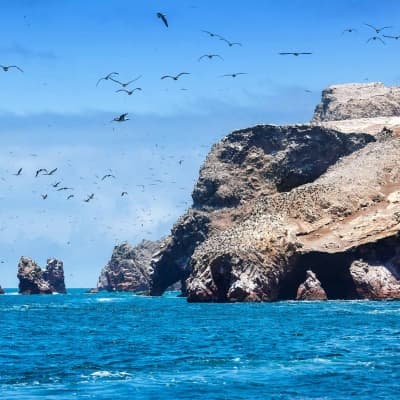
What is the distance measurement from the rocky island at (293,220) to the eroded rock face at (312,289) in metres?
0.13

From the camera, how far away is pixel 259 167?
158875 mm

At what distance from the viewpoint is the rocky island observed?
11062 cm

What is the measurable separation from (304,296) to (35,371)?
6990 cm

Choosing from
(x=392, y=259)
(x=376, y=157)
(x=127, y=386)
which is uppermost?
(x=376, y=157)

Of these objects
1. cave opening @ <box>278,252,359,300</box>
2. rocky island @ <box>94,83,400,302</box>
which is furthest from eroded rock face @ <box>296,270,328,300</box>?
cave opening @ <box>278,252,359,300</box>

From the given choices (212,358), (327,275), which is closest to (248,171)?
(327,275)

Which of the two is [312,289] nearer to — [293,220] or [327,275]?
[327,275]

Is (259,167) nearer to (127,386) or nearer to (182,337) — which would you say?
(182,337)

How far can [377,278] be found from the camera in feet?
351

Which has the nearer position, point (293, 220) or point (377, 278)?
point (377, 278)

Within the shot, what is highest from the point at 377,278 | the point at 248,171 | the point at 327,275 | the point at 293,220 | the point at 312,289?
the point at 248,171

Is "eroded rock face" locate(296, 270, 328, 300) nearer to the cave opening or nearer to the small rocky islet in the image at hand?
the small rocky islet

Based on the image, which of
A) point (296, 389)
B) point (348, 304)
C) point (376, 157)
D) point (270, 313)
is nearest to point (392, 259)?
point (348, 304)

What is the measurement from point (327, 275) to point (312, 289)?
615 cm
